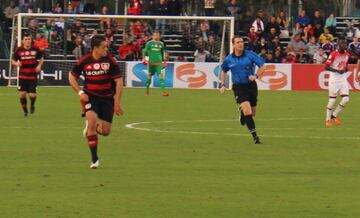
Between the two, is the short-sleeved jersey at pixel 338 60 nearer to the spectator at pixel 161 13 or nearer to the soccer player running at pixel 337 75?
the soccer player running at pixel 337 75

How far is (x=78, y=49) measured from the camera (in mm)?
46688

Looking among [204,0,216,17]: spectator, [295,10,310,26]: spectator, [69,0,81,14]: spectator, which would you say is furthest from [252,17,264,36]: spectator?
[69,0,81,14]: spectator

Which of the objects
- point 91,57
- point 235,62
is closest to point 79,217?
point 91,57

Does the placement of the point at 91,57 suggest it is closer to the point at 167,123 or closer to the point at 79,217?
the point at 79,217

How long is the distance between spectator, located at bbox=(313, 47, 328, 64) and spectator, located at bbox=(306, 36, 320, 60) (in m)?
0.51

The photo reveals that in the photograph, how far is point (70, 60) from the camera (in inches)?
1815

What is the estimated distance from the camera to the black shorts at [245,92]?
23547 mm

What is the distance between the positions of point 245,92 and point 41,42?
23951 mm

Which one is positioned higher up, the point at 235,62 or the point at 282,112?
the point at 235,62

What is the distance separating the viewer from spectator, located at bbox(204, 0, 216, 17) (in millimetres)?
51062

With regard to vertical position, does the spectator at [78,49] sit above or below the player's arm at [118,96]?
below

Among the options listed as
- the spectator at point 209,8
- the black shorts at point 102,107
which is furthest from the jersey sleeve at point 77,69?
the spectator at point 209,8

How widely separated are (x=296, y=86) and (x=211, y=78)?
319 centimetres

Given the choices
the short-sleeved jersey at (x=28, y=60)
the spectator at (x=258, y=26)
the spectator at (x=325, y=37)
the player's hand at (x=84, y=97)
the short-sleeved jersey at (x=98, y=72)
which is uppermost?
the short-sleeved jersey at (x=98, y=72)
